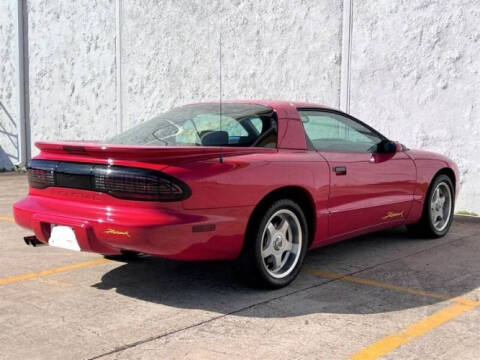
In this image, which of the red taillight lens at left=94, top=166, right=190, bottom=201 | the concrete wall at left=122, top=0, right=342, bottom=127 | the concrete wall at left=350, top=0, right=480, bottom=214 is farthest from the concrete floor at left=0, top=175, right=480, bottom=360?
the concrete wall at left=122, top=0, right=342, bottom=127

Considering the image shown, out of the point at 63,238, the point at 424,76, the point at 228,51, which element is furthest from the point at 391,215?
the point at 228,51

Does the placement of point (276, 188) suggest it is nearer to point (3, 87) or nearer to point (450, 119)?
point (450, 119)

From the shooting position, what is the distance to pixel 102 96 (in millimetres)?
12898

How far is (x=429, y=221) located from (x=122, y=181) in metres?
3.70

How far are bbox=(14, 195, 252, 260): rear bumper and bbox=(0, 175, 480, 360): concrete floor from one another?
1.41ft

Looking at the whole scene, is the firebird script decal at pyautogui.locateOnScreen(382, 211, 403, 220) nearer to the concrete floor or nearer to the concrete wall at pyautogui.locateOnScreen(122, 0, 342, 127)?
the concrete floor

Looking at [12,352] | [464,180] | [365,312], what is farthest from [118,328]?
[464,180]

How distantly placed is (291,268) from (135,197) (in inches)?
56.0

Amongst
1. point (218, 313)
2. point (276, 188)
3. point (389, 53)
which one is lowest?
point (218, 313)

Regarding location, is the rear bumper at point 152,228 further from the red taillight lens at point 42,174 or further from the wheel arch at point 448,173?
the wheel arch at point 448,173

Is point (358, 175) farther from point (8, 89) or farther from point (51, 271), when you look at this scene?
point (8, 89)

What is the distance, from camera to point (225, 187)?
402 cm

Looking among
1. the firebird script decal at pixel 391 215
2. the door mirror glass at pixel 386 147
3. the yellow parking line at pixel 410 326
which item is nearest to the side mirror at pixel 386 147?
the door mirror glass at pixel 386 147

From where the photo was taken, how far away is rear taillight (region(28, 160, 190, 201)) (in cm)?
380
